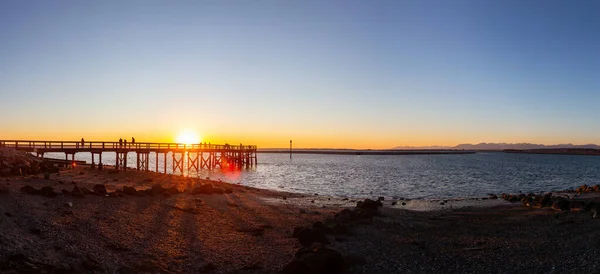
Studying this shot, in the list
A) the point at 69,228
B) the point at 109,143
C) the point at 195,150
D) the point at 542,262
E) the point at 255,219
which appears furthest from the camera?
the point at 195,150

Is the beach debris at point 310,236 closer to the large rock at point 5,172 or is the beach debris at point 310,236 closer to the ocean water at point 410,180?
the large rock at point 5,172

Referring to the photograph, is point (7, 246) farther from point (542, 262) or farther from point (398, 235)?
point (542, 262)

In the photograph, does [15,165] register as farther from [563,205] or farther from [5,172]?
[563,205]

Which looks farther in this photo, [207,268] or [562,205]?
[562,205]

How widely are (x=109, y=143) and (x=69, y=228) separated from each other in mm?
37053

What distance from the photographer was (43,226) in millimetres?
14297

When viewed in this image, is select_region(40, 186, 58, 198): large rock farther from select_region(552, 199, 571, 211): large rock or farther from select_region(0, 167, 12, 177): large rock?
select_region(552, 199, 571, 211): large rock

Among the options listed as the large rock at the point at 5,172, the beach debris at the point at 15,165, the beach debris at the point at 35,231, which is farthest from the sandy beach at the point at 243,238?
the beach debris at the point at 15,165

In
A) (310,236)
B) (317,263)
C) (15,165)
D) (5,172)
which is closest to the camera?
(317,263)

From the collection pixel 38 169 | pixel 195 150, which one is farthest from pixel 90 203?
pixel 195 150

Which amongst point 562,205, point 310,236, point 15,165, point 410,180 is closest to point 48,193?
point 310,236

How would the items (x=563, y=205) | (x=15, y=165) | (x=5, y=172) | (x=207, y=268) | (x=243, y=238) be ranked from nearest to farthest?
(x=207, y=268) → (x=243, y=238) → (x=563, y=205) → (x=5, y=172) → (x=15, y=165)

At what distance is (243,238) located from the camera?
17.8 m

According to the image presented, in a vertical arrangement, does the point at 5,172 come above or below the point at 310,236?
above
